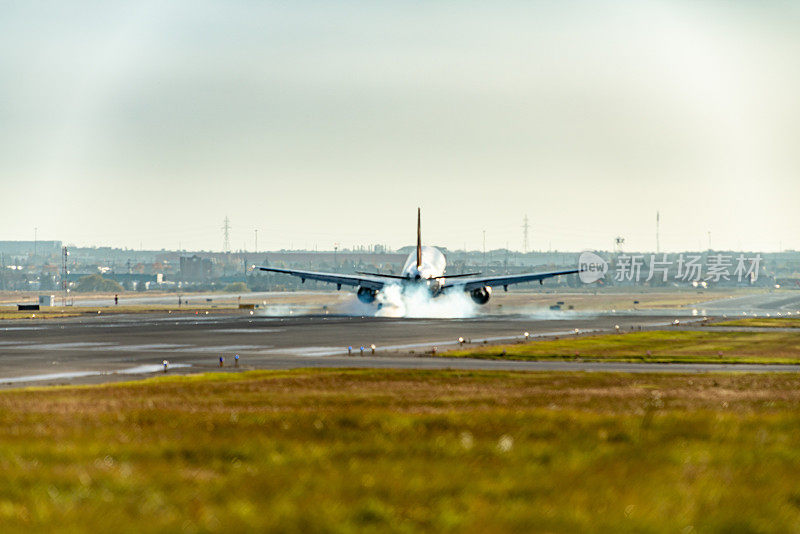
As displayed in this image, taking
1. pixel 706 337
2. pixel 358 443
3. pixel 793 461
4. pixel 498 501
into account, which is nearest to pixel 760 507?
pixel 498 501

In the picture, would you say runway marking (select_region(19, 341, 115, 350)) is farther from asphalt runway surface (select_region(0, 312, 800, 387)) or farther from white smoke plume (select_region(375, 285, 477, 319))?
white smoke plume (select_region(375, 285, 477, 319))

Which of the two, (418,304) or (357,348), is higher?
(418,304)

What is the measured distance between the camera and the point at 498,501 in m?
11.8

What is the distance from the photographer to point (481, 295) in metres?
128

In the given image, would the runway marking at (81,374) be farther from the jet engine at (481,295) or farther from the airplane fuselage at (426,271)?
the jet engine at (481,295)

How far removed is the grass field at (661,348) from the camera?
65125mm

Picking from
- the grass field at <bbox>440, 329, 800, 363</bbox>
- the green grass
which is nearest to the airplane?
the green grass

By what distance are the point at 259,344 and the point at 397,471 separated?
64434mm

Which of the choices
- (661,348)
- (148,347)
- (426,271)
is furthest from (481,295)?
(148,347)

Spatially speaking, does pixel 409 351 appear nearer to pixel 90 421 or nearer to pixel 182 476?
pixel 90 421

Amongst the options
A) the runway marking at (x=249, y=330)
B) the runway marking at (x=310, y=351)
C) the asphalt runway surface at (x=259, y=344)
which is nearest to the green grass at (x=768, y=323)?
the asphalt runway surface at (x=259, y=344)

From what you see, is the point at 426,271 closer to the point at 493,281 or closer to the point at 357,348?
the point at 493,281

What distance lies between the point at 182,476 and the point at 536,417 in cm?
861

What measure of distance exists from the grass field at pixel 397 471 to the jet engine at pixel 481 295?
103585 millimetres
